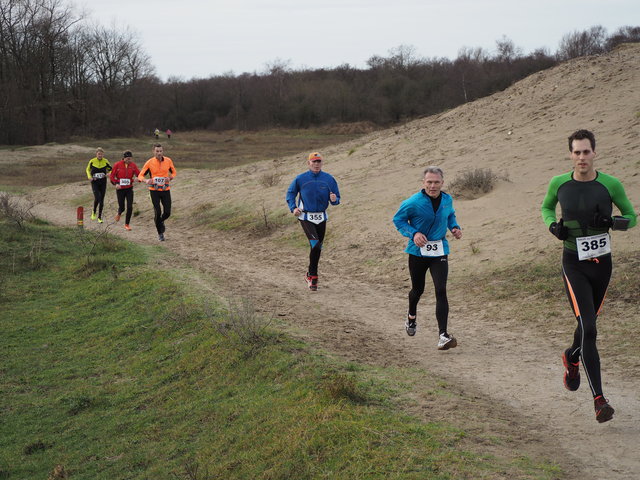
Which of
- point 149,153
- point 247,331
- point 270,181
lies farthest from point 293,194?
point 149,153

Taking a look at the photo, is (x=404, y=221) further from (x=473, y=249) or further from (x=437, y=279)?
(x=473, y=249)

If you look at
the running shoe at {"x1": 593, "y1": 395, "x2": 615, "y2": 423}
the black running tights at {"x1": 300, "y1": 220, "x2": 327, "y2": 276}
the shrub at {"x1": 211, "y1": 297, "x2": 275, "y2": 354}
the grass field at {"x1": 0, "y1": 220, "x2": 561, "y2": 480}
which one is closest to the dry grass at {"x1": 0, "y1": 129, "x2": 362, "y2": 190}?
the grass field at {"x1": 0, "y1": 220, "x2": 561, "y2": 480}

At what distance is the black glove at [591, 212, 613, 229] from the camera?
18.5ft

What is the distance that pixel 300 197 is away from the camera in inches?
444

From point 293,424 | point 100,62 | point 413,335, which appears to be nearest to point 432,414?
point 293,424

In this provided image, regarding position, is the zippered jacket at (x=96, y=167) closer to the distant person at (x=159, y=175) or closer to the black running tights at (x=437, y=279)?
the distant person at (x=159, y=175)

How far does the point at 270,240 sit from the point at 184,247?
2092 mm

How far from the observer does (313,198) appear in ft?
36.8

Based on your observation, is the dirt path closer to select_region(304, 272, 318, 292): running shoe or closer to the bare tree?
select_region(304, 272, 318, 292): running shoe

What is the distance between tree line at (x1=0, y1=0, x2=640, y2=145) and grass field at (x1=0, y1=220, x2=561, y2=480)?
4654 centimetres

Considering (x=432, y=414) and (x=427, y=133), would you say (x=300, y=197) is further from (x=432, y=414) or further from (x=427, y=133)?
(x=427, y=133)

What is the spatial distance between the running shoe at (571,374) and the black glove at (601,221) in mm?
1153

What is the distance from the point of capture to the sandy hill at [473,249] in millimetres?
5961

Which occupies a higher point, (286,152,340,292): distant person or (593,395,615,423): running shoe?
(286,152,340,292): distant person
